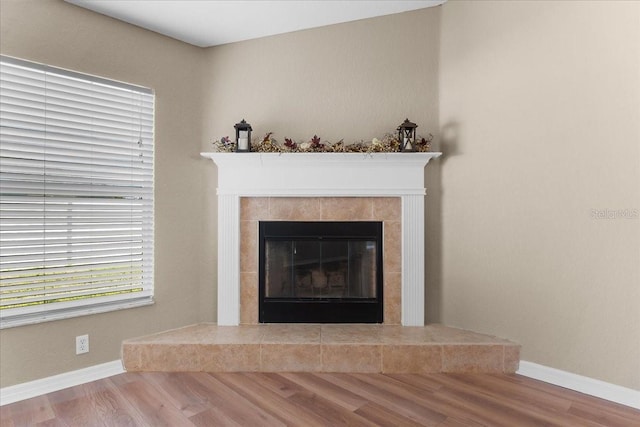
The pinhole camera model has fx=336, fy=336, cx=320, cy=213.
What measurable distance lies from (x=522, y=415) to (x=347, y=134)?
2.27 meters

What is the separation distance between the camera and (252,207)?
291 centimetres

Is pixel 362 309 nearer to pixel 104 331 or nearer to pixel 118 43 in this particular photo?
pixel 104 331

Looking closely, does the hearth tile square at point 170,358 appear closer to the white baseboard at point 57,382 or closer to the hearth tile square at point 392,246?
the white baseboard at point 57,382

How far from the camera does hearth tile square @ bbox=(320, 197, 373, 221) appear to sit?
9.43 feet

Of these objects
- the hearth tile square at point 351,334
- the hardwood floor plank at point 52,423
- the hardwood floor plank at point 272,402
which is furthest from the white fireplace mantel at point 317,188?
the hardwood floor plank at point 52,423

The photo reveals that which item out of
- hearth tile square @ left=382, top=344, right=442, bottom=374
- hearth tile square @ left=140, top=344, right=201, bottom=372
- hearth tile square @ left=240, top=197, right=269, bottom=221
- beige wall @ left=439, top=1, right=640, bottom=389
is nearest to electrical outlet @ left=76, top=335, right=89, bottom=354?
hearth tile square @ left=140, top=344, right=201, bottom=372

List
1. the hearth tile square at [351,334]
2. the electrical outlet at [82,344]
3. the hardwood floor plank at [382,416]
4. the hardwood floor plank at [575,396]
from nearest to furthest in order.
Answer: the hardwood floor plank at [382,416]
the hardwood floor plank at [575,396]
the electrical outlet at [82,344]
the hearth tile square at [351,334]

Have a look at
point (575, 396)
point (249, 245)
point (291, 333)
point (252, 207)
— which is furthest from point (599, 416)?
point (252, 207)

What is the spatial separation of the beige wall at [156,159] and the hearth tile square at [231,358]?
594mm

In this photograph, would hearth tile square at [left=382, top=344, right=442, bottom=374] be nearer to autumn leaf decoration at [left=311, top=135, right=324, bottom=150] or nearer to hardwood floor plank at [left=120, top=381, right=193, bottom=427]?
hardwood floor plank at [left=120, top=381, right=193, bottom=427]

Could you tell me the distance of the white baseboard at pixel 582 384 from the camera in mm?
1989

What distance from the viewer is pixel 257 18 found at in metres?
2.66

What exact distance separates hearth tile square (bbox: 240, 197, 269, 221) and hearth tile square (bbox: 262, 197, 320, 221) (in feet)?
0.27

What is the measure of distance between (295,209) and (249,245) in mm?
508
